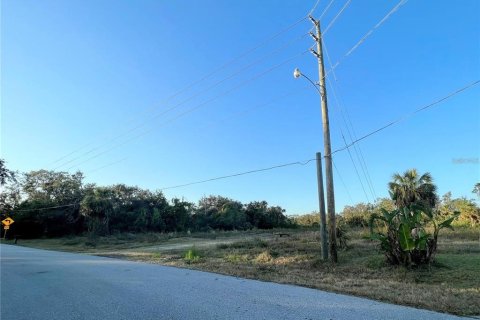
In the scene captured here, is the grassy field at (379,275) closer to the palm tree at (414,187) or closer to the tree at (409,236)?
the tree at (409,236)

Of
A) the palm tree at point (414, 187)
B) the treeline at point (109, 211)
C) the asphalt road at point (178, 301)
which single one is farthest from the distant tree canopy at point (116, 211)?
the asphalt road at point (178, 301)

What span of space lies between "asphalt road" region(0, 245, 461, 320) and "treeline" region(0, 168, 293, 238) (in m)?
40.5

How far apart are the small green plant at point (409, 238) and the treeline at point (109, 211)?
136 ft

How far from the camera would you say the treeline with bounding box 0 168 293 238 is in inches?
2033

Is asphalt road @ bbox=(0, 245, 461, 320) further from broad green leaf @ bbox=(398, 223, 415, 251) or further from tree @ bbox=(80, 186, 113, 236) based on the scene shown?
tree @ bbox=(80, 186, 113, 236)

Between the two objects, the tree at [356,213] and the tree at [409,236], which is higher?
the tree at [356,213]

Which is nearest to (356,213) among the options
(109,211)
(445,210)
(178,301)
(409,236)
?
(445,210)

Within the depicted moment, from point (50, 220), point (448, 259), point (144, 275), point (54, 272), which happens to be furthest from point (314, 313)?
point (50, 220)

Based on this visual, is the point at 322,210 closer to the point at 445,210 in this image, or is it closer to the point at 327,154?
the point at 327,154

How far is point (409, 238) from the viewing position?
11.5 metres

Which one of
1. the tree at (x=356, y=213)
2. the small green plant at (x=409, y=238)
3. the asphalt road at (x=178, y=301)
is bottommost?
the asphalt road at (x=178, y=301)

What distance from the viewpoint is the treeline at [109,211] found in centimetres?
5163

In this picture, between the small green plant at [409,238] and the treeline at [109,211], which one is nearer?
the small green plant at [409,238]

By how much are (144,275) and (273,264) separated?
207 inches
